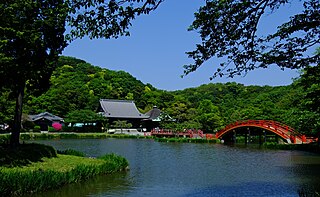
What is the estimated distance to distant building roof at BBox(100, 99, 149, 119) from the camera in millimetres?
44312

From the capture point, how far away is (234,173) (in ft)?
43.7

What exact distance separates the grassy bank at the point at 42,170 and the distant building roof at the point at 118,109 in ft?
102

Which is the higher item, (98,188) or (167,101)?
(167,101)

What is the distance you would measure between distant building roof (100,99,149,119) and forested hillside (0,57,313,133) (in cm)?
258

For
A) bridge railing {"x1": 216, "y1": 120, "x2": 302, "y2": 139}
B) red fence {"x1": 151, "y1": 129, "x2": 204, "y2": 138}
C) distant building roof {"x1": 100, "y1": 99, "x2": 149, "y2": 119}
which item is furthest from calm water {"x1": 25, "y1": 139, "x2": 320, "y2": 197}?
distant building roof {"x1": 100, "y1": 99, "x2": 149, "y2": 119}

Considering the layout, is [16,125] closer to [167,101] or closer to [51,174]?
[51,174]

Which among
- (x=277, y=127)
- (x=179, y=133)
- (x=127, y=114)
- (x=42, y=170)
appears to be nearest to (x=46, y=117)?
(x=127, y=114)

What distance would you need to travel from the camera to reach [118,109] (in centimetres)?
4575

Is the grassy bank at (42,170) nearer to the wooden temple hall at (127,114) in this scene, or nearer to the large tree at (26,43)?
the large tree at (26,43)

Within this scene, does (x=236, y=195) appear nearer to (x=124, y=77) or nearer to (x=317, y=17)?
(x=317, y=17)

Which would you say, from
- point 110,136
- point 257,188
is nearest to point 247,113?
point 110,136

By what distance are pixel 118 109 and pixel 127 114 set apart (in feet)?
4.31

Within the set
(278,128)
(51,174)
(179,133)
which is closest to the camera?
(51,174)

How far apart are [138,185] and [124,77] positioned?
182ft
